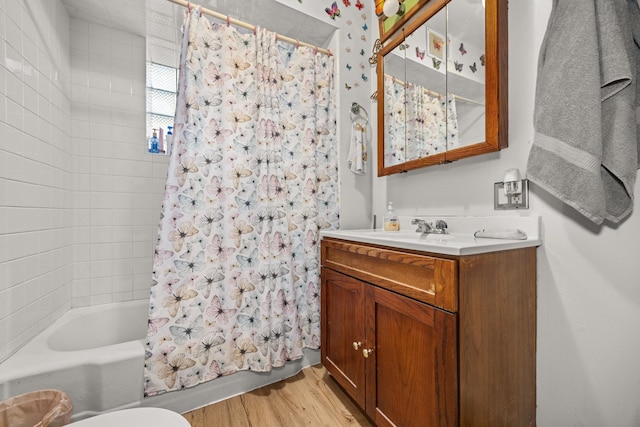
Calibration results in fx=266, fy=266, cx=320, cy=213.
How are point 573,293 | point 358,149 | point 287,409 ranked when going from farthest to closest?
1. point 358,149
2. point 287,409
3. point 573,293

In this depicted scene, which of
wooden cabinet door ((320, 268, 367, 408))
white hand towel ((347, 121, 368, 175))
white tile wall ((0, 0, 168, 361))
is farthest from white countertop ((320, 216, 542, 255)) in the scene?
white tile wall ((0, 0, 168, 361))

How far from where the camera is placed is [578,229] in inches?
37.6

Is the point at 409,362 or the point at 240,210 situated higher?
the point at 240,210

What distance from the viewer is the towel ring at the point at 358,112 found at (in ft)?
5.97

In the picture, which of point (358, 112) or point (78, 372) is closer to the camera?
point (78, 372)

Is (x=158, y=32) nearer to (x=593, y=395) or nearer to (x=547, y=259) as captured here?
(x=547, y=259)

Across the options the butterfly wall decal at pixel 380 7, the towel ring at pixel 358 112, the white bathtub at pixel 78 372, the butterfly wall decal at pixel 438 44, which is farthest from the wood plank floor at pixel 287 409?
the butterfly wall decal at pixel 380 7

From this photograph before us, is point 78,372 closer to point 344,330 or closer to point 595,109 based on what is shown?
point 344,330

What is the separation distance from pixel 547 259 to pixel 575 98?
0.58m

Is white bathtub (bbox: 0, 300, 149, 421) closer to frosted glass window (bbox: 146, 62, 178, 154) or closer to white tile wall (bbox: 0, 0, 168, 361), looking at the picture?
white tile wall (bbox: 0, 0, 168, 361)

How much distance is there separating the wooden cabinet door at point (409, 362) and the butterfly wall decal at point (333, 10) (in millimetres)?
1766

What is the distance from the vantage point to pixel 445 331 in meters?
0.83

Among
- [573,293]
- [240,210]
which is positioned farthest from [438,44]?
[240,210]

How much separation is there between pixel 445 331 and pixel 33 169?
1.93 m
